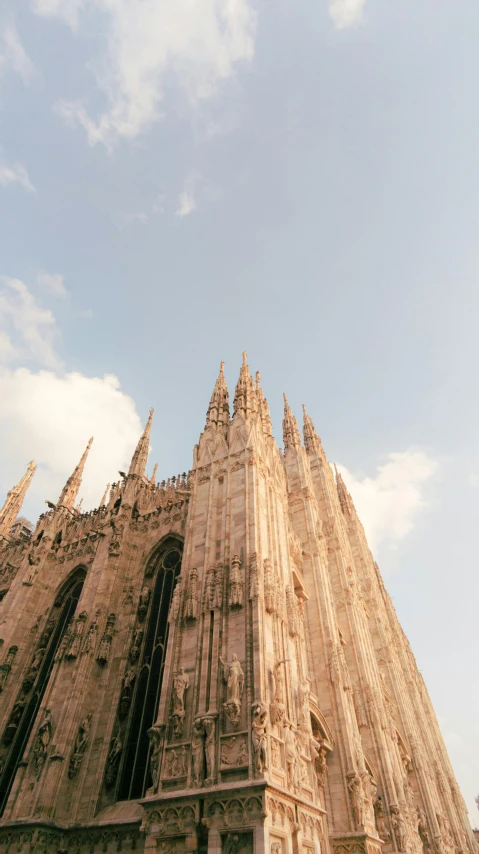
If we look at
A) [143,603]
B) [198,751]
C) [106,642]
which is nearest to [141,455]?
[143,603]

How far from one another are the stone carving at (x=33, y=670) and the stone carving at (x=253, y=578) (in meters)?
12.5

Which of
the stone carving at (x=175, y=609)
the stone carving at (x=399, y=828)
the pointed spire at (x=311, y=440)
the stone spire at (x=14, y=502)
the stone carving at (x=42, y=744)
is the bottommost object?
the stone carving at (x=399, y=828)

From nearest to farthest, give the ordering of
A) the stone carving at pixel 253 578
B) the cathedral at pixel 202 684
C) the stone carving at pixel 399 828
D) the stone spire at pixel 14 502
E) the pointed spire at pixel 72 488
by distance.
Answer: the cathedral at pixel 202 684
the stone carving at pixel 253 578
the stone carving at pixel 399 828
the pointed spire at pixel 72 488
the stone spire at pixel 14 502

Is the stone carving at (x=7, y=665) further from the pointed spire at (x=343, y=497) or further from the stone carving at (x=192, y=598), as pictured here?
the pointed spire at (x=343, y=497)

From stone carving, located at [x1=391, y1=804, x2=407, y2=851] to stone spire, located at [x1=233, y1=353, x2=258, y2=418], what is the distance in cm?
1729

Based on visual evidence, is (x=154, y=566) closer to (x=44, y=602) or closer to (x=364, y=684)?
(x=44, y=602)

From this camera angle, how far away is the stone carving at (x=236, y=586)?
51.0ft

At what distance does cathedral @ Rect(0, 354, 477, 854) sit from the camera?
1295cm

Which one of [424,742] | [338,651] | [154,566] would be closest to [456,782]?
[424,742]

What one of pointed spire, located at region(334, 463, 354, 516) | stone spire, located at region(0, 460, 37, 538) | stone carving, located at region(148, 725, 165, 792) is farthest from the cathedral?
pointed spire, located at region(334, 463, 354, 516)

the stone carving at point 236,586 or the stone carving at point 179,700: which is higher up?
the stone carving at point 236,586

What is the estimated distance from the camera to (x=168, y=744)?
45.6 feet

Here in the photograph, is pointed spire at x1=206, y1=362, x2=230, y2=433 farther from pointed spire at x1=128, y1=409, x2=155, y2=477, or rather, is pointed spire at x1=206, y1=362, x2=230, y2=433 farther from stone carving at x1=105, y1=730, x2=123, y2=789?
stone carving at x1=105, y1=730, x2=123, y2=789

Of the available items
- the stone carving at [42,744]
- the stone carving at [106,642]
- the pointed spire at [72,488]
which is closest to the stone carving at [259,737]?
the stone carving at [42,744]
